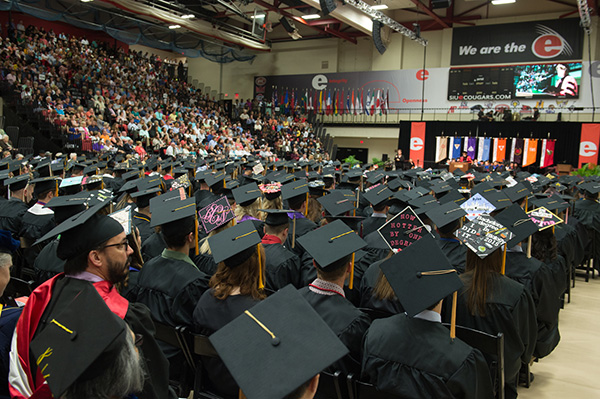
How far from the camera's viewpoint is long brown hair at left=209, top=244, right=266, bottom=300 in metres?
2.55

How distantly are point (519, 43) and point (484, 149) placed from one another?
5.76 m

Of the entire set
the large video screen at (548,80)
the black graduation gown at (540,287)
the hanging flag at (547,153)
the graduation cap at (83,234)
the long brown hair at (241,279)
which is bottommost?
the black graduation gown at (540,287)

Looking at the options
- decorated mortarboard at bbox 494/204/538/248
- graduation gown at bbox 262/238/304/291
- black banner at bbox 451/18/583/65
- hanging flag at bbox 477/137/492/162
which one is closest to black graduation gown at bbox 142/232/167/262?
graduation gown at bbox 262/238/304/291

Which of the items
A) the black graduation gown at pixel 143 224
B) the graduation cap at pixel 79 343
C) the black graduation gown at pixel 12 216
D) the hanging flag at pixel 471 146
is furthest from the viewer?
the hanging flag at pixel 471 146

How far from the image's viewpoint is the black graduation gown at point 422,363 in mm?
1978

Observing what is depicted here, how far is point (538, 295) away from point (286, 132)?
73.8 feet

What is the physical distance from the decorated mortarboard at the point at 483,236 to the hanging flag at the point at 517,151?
20.5 m

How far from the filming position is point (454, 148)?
23.0 m

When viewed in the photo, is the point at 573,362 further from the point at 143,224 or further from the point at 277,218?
the point at 143,224

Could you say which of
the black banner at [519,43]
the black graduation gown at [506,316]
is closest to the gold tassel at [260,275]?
the black graduation gown at [506,316]

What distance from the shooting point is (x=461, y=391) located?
1.99m

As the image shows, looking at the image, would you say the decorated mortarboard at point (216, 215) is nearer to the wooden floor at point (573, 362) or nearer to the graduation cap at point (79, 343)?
the graduation cap at point (79, 343)

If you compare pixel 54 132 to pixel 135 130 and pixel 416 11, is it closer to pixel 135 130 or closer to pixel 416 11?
pixel 135 130

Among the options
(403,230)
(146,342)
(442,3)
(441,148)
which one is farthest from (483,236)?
(441,148)
